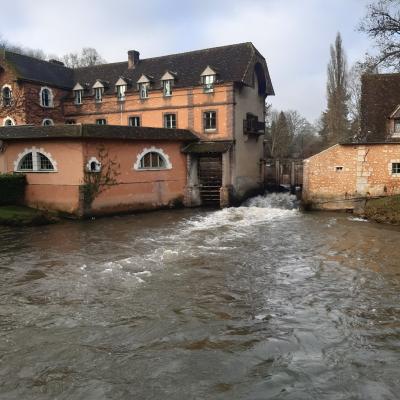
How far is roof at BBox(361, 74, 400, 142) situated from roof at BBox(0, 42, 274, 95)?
23.4ft

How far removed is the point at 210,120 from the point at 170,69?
232 inches

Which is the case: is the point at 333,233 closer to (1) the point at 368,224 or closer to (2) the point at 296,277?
(1) the point at 368,224

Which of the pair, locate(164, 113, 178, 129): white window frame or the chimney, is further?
the chimney

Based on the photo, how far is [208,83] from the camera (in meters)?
26.1

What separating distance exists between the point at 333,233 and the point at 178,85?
1595cm

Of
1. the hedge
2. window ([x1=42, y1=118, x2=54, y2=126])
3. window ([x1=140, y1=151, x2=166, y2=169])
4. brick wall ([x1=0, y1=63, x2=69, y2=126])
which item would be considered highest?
brick wall ([x1=0, y1=63, x2=69, y2=126])

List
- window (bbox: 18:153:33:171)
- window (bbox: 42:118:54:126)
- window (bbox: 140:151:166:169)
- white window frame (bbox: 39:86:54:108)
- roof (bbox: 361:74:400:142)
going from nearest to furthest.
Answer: window (bbox: 18:153:33:171), roof (bbox: 361:74:400:142), window (bbox: 140:151:166:169), white window frame (bbox: 39:86:54:108), window (bbox: 42:118:54:126)

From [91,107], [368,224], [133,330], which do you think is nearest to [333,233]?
[368,224]

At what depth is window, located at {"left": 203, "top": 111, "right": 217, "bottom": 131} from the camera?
85.1ft

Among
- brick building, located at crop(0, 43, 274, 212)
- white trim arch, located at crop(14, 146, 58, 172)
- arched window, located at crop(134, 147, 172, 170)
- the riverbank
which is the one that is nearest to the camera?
the riverbank

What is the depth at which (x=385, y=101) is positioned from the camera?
894 inches

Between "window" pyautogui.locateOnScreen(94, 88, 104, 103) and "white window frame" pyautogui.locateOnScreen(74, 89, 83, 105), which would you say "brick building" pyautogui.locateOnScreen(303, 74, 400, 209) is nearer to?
"window" pyautogui.locateOnScreen(94, 88, 104, 103)

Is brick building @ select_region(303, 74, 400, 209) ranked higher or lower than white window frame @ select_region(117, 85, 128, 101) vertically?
lower

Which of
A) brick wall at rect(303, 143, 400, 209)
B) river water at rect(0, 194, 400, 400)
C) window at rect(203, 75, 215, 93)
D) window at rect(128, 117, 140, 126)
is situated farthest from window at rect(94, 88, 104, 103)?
river water at rect(0, 194, 400, 400)
